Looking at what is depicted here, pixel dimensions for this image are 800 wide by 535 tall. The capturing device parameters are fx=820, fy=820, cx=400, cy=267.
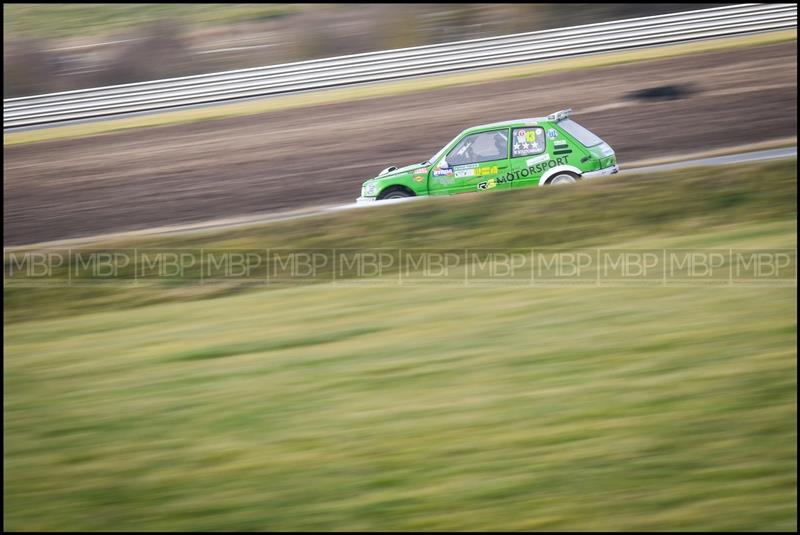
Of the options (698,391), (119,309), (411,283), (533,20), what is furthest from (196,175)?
(533,20)

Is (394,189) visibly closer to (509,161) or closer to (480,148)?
(480,148)

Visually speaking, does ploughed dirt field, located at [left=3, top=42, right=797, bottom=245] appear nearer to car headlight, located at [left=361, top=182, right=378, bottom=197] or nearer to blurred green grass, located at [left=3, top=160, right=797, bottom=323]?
car headlight, located at [left=361, top=182, right=378, bottom=197]

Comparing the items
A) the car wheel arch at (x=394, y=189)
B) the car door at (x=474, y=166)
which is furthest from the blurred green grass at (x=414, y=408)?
the car wheel arch at (x=394, y=189)

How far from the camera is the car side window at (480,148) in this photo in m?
10.5

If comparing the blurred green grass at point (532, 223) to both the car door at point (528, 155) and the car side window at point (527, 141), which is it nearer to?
the car door at point (528, 155)

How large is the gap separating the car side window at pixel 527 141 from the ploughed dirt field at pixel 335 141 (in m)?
3.24

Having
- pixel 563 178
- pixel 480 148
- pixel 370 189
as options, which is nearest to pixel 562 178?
pixel 563 178

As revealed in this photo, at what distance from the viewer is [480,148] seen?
34.8 feet

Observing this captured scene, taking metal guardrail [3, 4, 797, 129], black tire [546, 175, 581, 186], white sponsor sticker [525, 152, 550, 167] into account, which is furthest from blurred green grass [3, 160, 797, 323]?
metal guardrail [3, 4, 797, 129]

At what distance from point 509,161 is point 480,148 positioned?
414 mm

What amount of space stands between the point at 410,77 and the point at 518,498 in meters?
18.0

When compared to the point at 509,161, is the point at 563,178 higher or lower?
lower

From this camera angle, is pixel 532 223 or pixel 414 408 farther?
pixel 532 223

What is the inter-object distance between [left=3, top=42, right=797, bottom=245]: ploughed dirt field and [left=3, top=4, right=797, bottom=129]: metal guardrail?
6.83 ft
